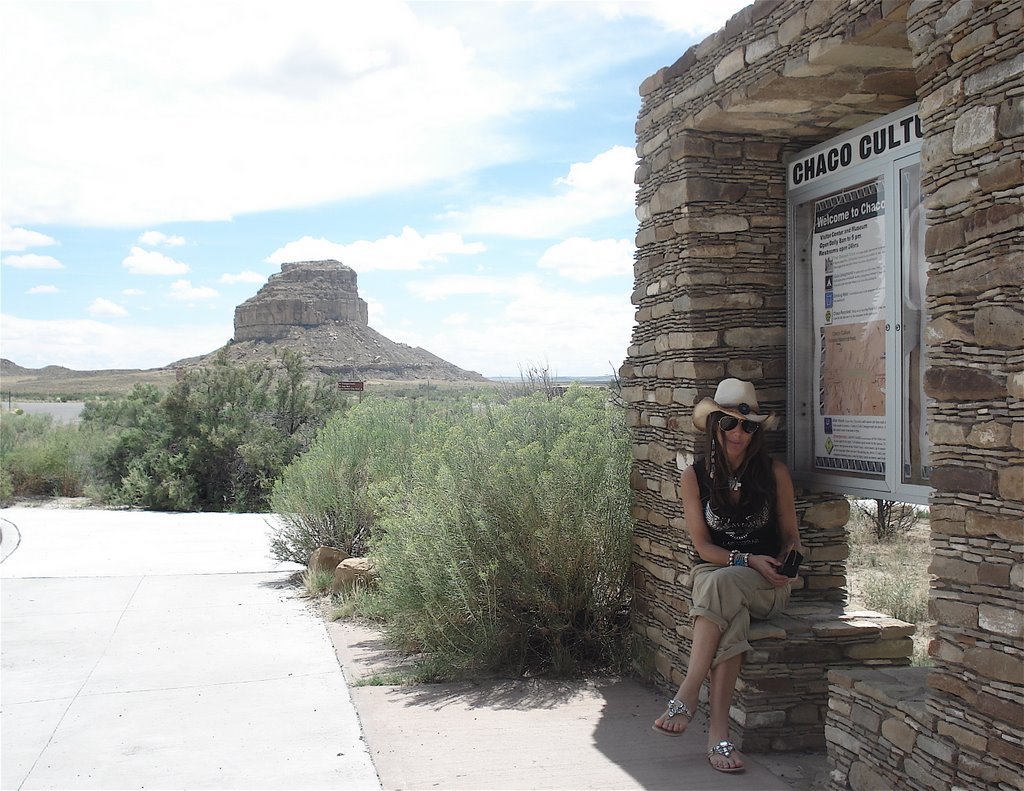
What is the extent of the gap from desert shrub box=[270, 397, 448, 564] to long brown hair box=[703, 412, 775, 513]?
4.75 m

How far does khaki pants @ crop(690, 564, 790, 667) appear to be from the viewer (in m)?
4.49

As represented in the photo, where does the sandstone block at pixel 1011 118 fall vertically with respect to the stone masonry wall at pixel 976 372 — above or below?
above

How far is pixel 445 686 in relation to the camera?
19.4 feet

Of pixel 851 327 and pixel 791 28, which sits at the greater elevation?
pixel 791 28

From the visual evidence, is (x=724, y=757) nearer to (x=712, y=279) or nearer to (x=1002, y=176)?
(x=712, y=279)

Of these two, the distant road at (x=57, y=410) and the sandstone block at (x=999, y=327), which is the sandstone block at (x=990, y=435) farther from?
the distant road at (x=57, y=410)

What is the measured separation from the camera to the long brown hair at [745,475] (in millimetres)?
4809

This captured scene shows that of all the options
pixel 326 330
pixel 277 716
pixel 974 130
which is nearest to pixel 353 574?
pixel 277 716

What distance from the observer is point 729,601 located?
14.9 feet

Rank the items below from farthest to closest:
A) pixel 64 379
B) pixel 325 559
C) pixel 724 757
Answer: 1. pixel 64 379
2. pixel 325 559
3. pixel 724 757

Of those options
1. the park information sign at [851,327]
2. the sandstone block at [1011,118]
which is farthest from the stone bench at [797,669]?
the sandstone block at [1011,118]

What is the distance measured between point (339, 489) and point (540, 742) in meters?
5.18

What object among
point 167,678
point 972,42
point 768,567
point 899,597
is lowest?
point 167,678

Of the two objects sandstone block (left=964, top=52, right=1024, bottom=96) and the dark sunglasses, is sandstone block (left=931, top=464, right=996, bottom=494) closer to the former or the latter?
the dark sunglasses
